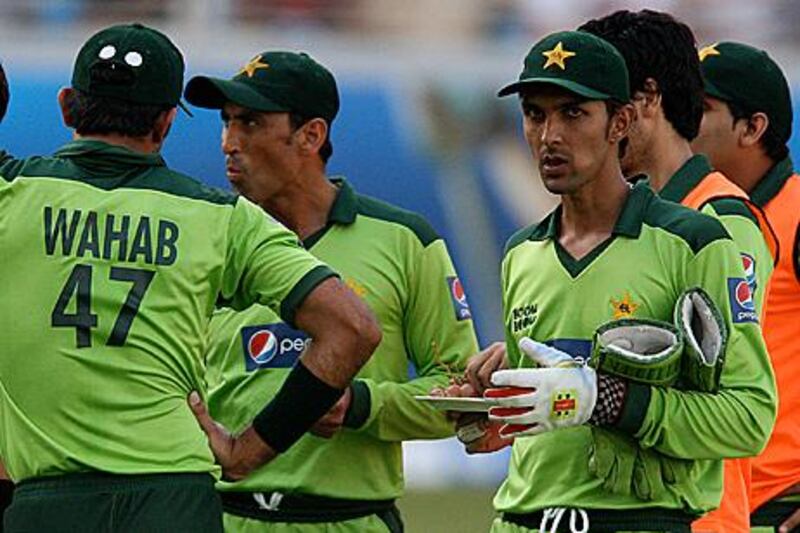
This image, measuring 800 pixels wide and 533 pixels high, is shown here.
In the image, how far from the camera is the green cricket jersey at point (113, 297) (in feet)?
13.6

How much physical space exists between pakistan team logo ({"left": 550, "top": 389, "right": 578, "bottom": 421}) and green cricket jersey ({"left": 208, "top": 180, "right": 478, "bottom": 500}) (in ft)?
4.08

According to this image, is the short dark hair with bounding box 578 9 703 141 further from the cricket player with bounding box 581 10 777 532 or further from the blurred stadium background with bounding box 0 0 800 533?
the blurred stadium background with bounding box 0 0 800 533

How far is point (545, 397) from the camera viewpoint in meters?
4.07

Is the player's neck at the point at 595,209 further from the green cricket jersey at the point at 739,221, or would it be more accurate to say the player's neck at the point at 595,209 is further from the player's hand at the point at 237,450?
the player's hand at the point at 237,450

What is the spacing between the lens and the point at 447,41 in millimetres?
14211

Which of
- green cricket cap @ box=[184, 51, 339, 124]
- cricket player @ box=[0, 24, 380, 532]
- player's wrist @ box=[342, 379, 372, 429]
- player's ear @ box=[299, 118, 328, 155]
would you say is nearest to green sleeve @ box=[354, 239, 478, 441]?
player's wrist @ box=[342, 379, 372, 429]

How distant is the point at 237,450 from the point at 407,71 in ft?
32.4

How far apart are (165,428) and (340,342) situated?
421 mm

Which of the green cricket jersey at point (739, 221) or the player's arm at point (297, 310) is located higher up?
the green cricket jersey at point (739, 221)

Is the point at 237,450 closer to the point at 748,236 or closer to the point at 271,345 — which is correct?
the point at 271,345

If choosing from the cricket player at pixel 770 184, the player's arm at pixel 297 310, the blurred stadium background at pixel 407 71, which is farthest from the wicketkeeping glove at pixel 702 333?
the blurred stadium background at pixel 407 71

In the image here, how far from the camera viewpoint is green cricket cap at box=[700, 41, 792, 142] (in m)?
5.36

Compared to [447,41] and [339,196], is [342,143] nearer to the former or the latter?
[447,41]

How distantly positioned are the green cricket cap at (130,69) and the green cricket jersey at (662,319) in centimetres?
98
